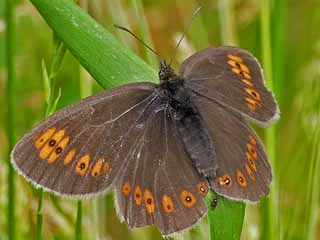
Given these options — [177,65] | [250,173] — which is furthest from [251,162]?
[177,65]

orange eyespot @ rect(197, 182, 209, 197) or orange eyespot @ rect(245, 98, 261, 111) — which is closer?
orange eyespot @ rect(197, 182, 209, 197)

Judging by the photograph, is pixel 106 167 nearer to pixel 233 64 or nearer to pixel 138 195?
pixel 138 195

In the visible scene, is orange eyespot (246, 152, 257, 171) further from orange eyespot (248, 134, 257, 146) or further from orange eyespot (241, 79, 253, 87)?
orange eyespot (241, 79, 253, 87)

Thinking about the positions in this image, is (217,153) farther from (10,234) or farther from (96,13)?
(96,13)

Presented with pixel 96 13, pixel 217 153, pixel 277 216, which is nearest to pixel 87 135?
pixel 217 153

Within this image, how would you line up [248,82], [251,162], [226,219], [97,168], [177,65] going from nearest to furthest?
[226,219] → [97,168] → [251,162] → [248,82] → [177,65]

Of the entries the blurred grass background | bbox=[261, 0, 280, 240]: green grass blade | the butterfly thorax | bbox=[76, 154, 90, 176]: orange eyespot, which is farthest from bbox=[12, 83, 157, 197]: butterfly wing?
bbox=[261, 0, 280, 240]: green grass blade
